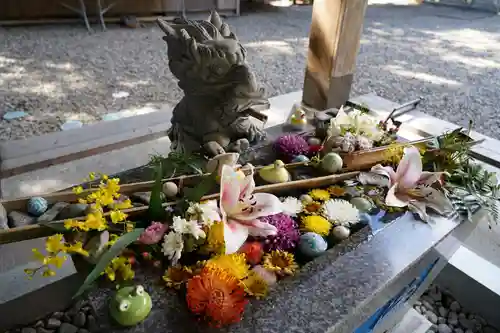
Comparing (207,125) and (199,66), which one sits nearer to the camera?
(199,66)

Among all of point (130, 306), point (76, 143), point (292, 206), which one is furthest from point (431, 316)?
point (76, 143)

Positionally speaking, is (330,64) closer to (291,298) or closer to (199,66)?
(199,66)

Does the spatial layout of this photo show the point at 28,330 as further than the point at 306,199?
No

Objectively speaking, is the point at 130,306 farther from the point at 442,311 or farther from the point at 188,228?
the point at 442,311

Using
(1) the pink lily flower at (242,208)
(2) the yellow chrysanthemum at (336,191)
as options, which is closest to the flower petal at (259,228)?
(1) the pink lily flower at (242,208)

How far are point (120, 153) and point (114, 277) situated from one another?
139cm

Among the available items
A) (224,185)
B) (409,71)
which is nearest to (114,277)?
(224,185)

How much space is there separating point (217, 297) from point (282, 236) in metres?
0.28

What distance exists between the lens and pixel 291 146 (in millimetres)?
1535

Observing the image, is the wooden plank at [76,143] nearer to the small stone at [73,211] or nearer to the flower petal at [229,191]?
the small stone at [73,211]

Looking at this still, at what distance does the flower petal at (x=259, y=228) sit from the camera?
40.9 inches

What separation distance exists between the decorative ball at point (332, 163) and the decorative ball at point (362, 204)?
0.49ft

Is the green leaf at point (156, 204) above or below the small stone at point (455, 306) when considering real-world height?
above

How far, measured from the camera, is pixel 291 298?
96 cm
